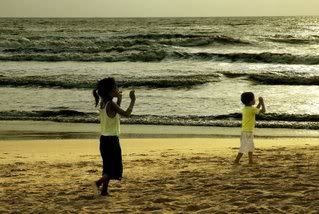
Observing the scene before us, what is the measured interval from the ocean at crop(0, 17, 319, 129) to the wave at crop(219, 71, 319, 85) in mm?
43

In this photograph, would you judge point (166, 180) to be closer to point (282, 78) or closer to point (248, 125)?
point (248, 125)

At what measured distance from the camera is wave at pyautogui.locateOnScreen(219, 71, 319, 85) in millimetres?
23406

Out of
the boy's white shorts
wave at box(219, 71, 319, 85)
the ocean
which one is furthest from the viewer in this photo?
wave at box(219, 71, 319, 85)

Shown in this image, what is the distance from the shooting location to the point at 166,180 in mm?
7094

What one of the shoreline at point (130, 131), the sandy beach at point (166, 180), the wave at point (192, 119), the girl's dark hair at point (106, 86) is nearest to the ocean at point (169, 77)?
the wave at point (192, 119)

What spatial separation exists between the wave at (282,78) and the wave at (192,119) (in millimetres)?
8791

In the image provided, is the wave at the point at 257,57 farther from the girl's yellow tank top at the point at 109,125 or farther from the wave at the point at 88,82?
the girl's yellow tank top at the point at 109,125

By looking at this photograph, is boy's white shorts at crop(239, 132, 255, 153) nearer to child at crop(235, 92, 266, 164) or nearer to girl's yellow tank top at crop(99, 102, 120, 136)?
child at crop(235, 92, 266, 164)

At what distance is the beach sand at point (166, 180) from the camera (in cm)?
579

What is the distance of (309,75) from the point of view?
24953mm

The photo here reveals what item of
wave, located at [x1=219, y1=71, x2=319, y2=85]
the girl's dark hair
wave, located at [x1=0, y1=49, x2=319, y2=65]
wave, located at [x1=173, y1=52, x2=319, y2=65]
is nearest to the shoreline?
the girl's dark hair

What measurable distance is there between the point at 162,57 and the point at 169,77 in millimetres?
9764

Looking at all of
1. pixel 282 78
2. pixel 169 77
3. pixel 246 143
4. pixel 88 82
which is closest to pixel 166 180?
pixel 246 143

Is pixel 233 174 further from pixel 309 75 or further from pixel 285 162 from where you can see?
pixel 309 75
